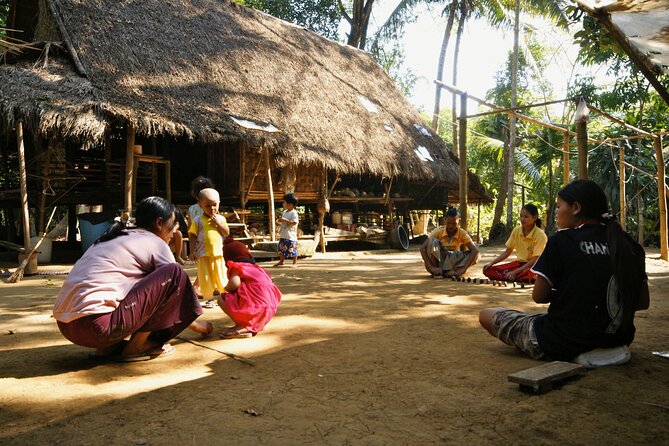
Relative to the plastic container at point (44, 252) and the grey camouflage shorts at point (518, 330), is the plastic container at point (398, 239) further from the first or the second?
the grey camouflage shorts at point (518, 330)

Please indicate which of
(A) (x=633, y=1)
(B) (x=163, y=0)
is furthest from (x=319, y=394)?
(B) (x=163, y=0)

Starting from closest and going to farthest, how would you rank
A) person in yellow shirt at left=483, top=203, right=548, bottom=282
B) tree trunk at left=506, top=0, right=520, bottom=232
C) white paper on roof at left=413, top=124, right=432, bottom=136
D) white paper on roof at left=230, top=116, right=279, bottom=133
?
person in yellow shirt at left=483, top=203, right=548, bottom=282
white paper on roof at left=230, top=116, right=279, bottom=133
tree trunk at left=506, top=0, right=520, bottom=232
white paper on roof at left=413, top=124, right=432, bottom=136

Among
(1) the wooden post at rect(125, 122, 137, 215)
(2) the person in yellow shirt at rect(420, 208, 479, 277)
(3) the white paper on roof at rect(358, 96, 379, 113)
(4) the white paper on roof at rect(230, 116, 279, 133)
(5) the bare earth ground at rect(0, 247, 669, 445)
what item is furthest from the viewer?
(3) the white paper on roof at rect(358, 96, 379, 113)

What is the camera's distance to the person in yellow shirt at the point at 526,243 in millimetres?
6141

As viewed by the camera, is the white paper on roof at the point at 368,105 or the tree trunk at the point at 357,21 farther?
the tree trunk at the point at 357,21

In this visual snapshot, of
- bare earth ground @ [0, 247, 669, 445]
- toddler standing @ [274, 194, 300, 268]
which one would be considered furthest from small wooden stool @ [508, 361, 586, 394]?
toddler standing @ [274, 194, 300, 268]

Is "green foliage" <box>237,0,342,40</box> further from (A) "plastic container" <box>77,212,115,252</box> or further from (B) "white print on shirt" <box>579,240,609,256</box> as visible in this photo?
(B) "white print on shirt" <box>579,240,609,256</box>

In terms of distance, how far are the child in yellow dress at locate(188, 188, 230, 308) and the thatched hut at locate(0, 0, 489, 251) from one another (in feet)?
16.6

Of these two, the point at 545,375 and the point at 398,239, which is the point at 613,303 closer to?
the point at 545,375

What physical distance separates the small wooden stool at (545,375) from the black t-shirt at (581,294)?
184mm

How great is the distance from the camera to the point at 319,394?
264cm

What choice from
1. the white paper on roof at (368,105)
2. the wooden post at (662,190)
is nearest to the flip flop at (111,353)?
the wooden post at (662,190)

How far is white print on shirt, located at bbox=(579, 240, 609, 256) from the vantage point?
2885 mm

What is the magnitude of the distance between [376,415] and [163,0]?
12551mm
